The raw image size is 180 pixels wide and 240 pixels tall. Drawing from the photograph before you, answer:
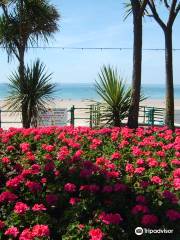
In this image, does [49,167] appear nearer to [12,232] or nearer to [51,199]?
[51,199]

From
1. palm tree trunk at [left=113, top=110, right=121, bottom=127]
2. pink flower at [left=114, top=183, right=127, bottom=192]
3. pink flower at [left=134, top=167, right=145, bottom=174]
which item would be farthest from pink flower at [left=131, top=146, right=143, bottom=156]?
palm tree trunk at [left=113, top=110, right=121, bottom=127]

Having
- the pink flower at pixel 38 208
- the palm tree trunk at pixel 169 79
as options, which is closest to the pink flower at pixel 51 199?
the pink flower at pixel 38 208

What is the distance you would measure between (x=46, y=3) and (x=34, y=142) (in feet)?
30.9

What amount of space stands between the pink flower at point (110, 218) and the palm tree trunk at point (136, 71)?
615 centimetres

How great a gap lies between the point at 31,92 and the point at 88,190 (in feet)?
27.0

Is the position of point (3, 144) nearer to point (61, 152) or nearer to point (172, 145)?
point (61, 152)

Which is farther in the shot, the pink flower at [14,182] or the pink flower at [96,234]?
the pink flower at [14,182]

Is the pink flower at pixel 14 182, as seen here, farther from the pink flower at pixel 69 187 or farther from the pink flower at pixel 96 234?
the pink flower at pixel 96 234

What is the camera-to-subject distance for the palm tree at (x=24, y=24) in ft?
51.6

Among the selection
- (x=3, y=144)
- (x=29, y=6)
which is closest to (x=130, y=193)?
(x=3, y=144)

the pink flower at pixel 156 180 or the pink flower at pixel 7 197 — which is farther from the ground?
the pink flower at pixel 156 180

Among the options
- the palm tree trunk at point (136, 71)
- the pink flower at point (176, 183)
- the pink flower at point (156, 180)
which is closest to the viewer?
the pink flower at point (176, 183)

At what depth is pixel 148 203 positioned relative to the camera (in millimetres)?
5129

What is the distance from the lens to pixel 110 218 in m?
4.60
